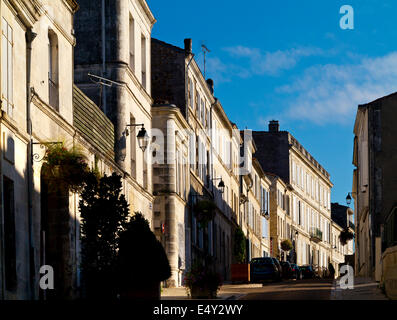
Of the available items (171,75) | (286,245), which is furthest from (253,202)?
(171,75)

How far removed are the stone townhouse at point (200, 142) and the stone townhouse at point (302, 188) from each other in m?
20.7

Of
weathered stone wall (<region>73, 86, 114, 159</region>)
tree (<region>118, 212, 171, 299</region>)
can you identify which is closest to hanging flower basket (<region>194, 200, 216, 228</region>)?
weathered stone wall (<region>73, 86, 114, 159</region>)

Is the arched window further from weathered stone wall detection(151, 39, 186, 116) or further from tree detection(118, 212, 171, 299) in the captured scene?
weathered stone wall detection(151, 39, 186, 116)

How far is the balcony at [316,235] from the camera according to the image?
288 ft

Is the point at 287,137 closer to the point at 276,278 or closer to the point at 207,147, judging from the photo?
the point at 207,147

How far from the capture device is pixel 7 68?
18.4 metres

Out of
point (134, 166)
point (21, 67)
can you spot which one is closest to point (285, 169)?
point (134, 166)

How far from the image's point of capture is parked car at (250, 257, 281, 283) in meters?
41.0

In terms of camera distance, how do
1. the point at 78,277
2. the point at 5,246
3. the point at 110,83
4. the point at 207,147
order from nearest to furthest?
the point at 5,246, the point at 78,277, the point at 110,83, the point at 207,147

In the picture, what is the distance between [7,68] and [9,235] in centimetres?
346

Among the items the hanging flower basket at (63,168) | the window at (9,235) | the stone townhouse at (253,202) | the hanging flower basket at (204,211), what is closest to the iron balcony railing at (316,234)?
the stone townhouse at (253,202)

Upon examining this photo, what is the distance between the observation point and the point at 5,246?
59.0 feet
